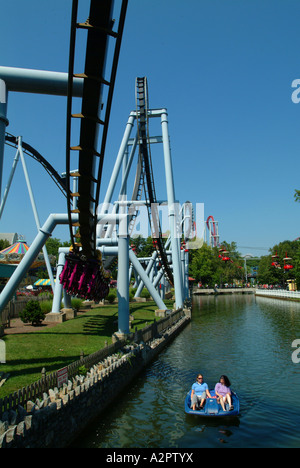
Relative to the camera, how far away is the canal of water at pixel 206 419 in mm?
8656

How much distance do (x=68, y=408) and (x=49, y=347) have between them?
8.18 meters

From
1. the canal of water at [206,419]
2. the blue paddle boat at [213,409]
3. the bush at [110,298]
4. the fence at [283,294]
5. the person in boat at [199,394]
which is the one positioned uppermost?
the bush at [110,298]

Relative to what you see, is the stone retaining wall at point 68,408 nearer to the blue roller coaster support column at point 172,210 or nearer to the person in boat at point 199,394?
the person in boat at point 199,394

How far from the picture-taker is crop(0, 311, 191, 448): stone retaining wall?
6443 millimetres

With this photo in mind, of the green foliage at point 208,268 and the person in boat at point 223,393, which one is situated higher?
the green foliage at point 208,268

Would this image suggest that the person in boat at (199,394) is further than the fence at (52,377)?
Yes

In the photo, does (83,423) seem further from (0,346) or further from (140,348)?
(0,346)

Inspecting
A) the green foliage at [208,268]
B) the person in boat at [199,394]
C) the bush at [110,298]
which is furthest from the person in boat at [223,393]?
the green foliage at [208,268]

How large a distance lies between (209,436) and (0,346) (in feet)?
32.2

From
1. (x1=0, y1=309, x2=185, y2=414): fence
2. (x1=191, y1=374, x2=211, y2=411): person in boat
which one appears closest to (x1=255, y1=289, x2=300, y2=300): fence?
(x1=0, y1=309, x2=185, y2=414): fence

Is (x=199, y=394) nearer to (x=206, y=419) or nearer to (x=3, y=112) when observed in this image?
(x=206, y=419)

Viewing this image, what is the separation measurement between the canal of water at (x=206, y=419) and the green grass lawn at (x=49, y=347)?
108 inches

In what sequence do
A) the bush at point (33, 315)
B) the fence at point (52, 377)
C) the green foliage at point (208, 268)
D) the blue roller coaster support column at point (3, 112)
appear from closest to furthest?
the fence at point (52, 377)
the blue roller coaster support column at point (3, 112)
the bush at point (33, 315)
the green foliage at point (208, 268)

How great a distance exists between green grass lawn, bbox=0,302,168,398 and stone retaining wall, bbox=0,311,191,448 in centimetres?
208
